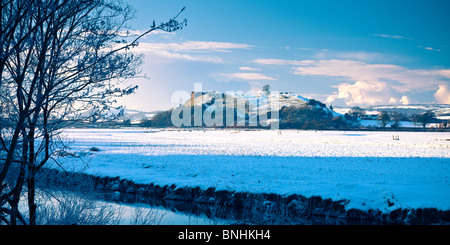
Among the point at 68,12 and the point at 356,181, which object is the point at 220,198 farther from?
the point at 68,12

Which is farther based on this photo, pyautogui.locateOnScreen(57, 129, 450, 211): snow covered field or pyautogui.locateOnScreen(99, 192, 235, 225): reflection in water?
pyautogui.locateOnScreen(57, 129, 450, 211): snow covered field

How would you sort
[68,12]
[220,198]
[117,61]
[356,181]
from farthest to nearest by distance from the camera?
1. [356,181]
2. [220,198]
3. [117,61]
4. [68,12]

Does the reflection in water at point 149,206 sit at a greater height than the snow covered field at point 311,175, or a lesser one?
lesser

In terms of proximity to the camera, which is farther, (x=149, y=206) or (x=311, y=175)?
(x=311, y=175)

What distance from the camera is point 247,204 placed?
14258 mm

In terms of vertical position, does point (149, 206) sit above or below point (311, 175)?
below

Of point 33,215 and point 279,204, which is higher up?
point 33,215

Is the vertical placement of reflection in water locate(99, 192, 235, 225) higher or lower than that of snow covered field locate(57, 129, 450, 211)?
lower

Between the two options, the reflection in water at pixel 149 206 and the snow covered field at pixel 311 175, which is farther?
the snow covered field at pixel 311 175

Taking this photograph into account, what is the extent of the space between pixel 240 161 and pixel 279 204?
34.4ft

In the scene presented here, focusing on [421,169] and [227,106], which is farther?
[227,106]

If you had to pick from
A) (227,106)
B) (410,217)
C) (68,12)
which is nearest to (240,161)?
(410,217)

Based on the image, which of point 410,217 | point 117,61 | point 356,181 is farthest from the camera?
point 356,181
